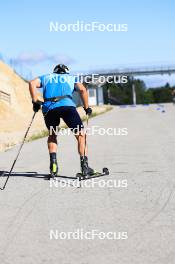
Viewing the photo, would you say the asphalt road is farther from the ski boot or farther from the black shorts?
the black shorts

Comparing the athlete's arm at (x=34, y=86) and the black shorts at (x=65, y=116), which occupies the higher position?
the athlete's arm at (x=34, y=86)

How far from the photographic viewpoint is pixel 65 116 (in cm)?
913

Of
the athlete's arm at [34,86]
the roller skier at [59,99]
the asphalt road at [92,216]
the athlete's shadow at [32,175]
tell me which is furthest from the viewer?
the athlete's shadow at [32,175]

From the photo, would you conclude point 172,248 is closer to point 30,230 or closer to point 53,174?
point 30,230

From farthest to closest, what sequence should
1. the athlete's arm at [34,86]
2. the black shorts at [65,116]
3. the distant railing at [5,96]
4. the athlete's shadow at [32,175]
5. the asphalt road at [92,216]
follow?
the distant railing at [5,96] → the athlete's shadow at [32,175] → the black shorts at [65,116] → the athlete's arm at [34,86] → the asphalt road at [92,216]

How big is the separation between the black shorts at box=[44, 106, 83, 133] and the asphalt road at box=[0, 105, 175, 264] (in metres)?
0.94

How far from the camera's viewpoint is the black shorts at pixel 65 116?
9.06m

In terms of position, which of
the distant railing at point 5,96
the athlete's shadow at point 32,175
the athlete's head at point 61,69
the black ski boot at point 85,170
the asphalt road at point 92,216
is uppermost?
the distant railing at point 5,96

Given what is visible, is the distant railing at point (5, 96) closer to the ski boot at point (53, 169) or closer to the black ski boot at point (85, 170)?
the ski boot at point (53, 169)

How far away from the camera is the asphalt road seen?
461 cm

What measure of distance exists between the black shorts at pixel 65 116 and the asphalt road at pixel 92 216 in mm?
937

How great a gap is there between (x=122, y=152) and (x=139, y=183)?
5095 millimetres

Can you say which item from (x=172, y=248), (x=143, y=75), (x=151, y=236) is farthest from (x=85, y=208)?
(x=143, y=75)

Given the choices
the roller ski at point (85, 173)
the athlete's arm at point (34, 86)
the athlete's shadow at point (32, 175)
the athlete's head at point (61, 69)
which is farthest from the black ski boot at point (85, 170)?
the athlete's head at point (61, 69)
